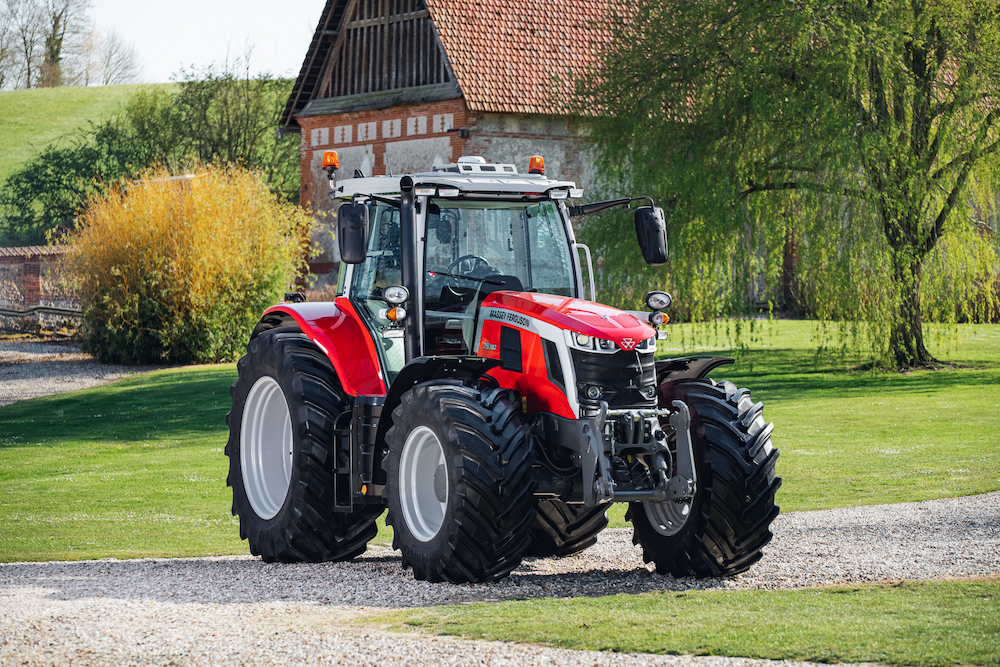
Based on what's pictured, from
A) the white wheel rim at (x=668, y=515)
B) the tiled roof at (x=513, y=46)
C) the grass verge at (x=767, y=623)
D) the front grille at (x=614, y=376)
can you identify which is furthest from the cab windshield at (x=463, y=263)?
the tiled roof at (x=513, y=46)

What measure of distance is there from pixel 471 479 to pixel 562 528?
2.28 metres

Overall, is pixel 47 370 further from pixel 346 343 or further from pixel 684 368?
pixel 684 368

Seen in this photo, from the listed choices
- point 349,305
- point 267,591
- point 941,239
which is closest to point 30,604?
point 267,591

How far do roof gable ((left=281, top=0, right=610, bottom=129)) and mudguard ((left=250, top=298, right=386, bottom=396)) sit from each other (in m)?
23.5

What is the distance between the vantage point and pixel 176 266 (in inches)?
1125

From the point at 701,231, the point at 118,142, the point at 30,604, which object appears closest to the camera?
the point at 30,604

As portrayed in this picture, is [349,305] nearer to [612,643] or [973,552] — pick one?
[612,643]

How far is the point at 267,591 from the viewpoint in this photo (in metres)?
8.05

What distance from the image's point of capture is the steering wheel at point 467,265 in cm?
885

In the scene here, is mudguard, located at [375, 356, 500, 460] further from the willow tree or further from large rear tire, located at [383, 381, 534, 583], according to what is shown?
the willow tree

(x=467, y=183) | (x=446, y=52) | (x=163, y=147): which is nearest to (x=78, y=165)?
(x=163, y=147)

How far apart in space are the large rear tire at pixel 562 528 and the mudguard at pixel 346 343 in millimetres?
1606

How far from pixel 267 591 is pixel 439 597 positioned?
1.23 metres

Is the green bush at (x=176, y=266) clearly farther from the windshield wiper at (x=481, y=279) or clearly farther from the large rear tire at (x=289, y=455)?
the windshield wiper at (x=481, y=279)
